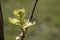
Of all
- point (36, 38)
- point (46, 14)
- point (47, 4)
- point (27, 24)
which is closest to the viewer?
point (27, 24)

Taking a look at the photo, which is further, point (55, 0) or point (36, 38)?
point (55, 0)

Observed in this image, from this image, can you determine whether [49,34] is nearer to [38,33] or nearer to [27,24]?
[38,33]

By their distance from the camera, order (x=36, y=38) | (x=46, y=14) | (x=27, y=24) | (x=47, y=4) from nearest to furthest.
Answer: (x=27, y=24) < (x=36, y=38) < (x=46, y=14) < (x=47, y=4)

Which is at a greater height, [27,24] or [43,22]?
[27,24]

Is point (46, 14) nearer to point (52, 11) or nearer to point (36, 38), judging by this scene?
point (52, 11)

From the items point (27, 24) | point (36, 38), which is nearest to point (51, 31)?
point (36, 38)

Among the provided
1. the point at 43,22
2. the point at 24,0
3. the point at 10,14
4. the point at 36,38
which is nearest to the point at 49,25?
the point at 43,22
